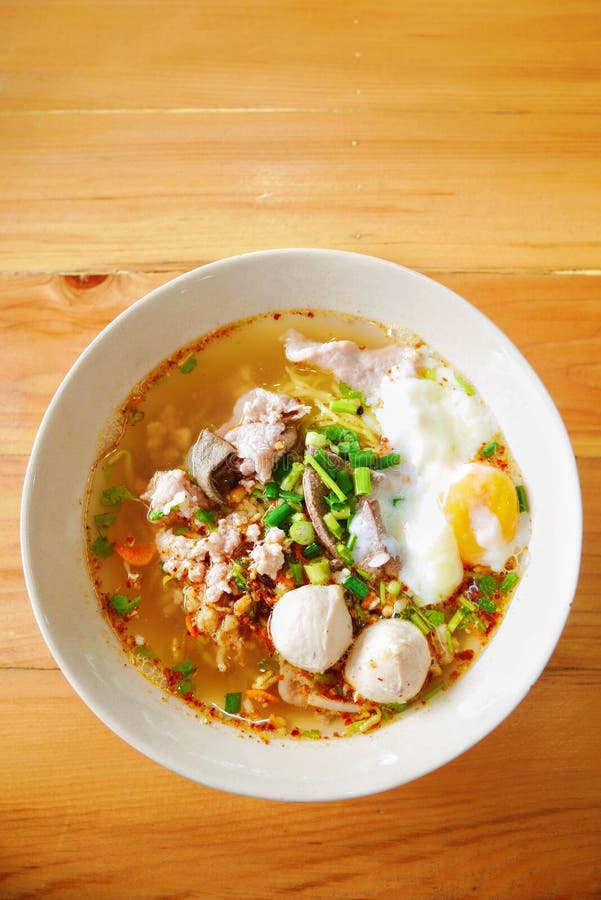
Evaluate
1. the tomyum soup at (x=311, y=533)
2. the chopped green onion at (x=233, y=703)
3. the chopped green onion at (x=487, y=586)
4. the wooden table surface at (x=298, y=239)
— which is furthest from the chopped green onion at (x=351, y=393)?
the chopped green onion at (x=233, y=703)

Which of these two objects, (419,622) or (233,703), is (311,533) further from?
(233,703)

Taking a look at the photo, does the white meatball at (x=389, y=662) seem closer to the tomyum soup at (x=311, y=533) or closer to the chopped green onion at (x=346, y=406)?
the tomyum soup at (x=311, y=533)

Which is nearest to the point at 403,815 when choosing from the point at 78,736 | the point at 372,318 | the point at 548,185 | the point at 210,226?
the point at 78,736

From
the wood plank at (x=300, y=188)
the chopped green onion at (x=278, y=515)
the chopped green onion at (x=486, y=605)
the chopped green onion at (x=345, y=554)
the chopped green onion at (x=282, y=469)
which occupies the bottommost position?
the chopped green onion at (x=486, y=605)

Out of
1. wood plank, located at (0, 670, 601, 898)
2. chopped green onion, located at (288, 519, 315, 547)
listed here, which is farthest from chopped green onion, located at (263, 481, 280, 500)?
wood plank, located at (0, 670, 601, 898)

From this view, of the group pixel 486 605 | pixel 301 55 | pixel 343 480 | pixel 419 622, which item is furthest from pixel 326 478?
pixel 301 55

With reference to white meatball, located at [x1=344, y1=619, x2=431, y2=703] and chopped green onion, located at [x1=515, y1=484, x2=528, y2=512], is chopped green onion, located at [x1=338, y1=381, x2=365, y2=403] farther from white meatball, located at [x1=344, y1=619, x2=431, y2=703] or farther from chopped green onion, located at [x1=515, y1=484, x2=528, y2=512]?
white meatball, located at [x1=344, y1=619, x2=431, y2=703]

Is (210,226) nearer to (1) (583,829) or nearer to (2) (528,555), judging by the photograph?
(2) (528,555)
